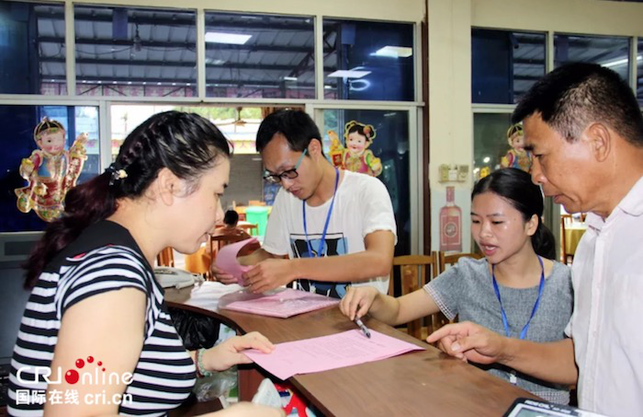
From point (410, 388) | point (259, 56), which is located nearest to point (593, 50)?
point (259, 56)

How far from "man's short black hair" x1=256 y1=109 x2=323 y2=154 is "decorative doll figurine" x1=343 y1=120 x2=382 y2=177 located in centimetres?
294

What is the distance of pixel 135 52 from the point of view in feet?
15.7

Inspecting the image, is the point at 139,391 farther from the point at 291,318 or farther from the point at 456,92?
the point at 456,92

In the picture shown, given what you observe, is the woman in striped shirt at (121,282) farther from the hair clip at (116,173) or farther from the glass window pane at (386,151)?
the glass window pane at (386,151)

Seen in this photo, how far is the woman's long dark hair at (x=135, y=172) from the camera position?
1153 millimetres

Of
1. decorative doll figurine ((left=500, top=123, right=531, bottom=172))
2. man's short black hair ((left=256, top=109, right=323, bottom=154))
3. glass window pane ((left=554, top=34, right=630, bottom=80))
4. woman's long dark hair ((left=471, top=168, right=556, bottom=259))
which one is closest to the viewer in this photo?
woman's long dark hair ((left=471, top=168, right=556, bottom=259))

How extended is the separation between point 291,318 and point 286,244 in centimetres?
89

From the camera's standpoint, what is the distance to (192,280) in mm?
2812

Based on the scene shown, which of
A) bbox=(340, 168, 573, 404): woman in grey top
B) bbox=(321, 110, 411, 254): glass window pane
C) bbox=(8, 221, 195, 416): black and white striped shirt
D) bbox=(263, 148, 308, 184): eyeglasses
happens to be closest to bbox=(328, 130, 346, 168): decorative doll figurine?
bbox=(321, 110, 411, 254): glass window pane

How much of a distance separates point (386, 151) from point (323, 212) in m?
3.09

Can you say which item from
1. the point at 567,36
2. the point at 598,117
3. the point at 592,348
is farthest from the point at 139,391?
the point at 567,36

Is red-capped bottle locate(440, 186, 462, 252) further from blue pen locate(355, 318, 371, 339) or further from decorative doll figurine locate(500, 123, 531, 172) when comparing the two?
blue pen locate(355, 318, 371, 339)

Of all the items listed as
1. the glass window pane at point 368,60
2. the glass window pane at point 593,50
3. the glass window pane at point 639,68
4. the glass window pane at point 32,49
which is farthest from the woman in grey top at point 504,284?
the glass window pane at point 639,68

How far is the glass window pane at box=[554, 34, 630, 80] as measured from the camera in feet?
19.6
